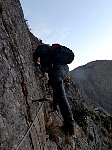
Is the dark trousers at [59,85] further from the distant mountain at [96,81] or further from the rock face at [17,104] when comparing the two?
the distant mountain at [96,81]

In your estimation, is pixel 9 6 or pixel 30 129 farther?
pixel 9 6

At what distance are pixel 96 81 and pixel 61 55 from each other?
102 feet

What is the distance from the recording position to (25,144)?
495 centimetres

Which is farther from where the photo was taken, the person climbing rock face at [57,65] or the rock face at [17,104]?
the person climbing rock face at [57,65]

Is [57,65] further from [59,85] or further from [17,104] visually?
[17,104]

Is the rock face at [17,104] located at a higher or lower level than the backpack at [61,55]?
lower

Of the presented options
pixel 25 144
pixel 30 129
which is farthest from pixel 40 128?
pixel 25 144

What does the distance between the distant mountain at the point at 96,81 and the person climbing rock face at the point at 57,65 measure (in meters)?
24.7

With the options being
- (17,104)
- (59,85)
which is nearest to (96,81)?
(59,85)

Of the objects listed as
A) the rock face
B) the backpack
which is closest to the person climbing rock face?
the backpack

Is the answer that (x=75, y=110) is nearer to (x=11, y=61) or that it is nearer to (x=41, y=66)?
(x=41, y=66)

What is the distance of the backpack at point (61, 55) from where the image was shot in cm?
819

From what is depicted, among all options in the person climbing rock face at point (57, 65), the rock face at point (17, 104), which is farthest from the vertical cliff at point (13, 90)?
the person climbing rock face at point (57, 65)

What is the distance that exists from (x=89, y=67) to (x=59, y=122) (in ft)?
106
